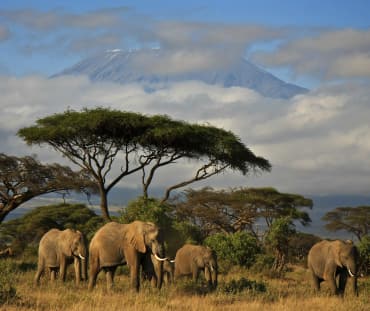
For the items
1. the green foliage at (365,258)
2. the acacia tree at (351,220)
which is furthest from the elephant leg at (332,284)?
the acacia tree at (351,220)

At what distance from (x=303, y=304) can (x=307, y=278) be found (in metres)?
13.4

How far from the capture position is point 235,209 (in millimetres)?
45719

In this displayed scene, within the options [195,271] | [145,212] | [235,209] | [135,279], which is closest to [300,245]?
[235,209]

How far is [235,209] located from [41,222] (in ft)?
36.1

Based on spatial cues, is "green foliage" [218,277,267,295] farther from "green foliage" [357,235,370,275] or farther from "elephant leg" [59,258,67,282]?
"green foliage" [357,235,370,275]

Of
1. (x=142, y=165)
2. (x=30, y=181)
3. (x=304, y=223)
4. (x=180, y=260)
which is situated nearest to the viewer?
(x=180, y=260)

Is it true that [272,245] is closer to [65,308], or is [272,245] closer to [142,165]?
[142,165]

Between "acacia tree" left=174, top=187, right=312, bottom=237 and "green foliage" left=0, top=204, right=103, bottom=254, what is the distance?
18.2 feet

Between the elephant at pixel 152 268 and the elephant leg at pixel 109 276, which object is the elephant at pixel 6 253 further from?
the elephant at pixel 152 268

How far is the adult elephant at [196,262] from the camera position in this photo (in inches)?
812

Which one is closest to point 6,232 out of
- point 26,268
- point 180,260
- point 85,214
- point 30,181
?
point 85,214

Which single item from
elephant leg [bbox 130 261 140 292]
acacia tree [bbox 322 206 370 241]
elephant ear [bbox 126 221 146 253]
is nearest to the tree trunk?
elephant ear [bbox 126 221 146 253]

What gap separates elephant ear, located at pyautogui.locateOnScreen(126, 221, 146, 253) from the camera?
16.7 metres

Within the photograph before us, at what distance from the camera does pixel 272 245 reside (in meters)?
34.0
